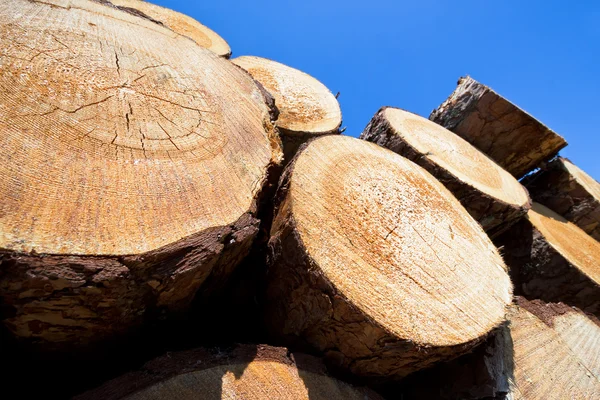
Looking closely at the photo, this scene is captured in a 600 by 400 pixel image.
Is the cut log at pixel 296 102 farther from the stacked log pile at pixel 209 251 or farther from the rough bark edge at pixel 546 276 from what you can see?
the rough bark edge at pixel 546 276

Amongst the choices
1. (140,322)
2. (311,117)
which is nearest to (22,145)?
(140,322)

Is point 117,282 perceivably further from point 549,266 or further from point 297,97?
point 549,266

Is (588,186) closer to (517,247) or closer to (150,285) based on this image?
(517,247)

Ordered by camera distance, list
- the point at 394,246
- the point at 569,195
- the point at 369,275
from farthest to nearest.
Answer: the point at 569,195, the point at 394,246, the point at 369,275

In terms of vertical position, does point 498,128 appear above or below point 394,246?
above

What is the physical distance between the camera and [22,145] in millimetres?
979

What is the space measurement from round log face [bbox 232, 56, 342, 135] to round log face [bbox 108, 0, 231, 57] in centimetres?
19

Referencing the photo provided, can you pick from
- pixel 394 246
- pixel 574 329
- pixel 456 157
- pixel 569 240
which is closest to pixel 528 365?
pixel 574 329

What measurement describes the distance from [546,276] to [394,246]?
67.9 inches

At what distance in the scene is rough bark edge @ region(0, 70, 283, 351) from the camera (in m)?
0.86

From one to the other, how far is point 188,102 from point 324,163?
0.57 metres

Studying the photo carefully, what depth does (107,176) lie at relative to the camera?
1.03 meters

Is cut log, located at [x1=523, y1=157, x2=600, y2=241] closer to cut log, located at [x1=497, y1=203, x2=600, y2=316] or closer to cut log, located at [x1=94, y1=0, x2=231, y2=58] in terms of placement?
cut log, located at [x1=497, y1=203, x2=600, y2=316]

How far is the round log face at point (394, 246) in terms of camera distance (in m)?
1.29
